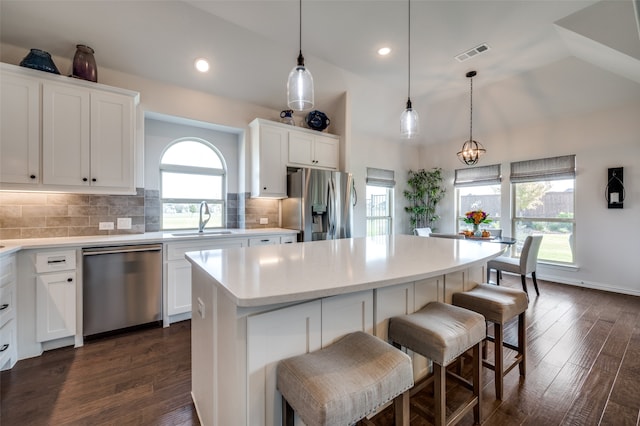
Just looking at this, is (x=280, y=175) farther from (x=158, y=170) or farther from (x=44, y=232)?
(x=44, y=232)

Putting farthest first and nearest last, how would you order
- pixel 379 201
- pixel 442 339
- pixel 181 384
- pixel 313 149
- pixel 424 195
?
pixel 424 195, pixel 379 201, pixel 313 149, pixel 181 384, pixel 442 339

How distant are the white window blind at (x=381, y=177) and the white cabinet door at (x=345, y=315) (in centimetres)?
432

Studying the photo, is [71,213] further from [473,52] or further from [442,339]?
[473,52]

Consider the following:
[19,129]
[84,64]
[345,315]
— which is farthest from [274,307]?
[84,64]

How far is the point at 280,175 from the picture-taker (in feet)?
12.5

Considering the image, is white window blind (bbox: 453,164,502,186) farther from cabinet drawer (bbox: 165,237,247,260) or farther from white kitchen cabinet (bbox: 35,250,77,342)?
white kitchen cabinet (bbox: 35,250,77,342)

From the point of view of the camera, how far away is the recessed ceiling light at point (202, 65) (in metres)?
3.10

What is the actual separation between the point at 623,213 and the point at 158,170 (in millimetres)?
6537

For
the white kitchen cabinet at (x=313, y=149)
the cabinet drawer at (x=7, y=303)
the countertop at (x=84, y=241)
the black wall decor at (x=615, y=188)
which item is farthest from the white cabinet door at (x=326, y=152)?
the black wall decor at (x=615, y=188)

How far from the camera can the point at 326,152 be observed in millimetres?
4254

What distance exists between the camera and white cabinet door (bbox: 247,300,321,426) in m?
1.03

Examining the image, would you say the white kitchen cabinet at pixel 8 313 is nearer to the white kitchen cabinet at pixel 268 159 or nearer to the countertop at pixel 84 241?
the countertop at pixel 84 241

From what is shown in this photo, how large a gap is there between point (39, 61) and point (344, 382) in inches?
139

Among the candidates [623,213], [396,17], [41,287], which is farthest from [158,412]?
[623,213]
